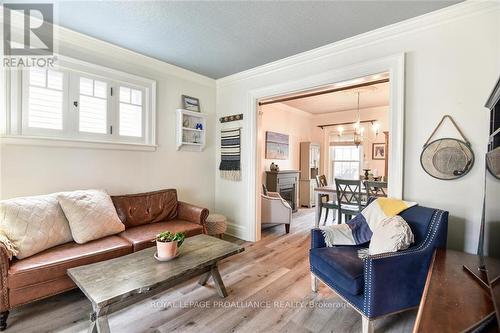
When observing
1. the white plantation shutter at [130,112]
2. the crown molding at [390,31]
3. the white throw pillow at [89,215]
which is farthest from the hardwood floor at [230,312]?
the crown molding at [390,31]

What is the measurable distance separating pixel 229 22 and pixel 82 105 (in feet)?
6.17

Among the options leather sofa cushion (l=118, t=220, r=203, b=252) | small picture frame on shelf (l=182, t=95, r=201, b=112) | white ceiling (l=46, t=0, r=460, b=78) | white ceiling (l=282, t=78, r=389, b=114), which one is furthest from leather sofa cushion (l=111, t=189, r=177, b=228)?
white ceiling (l=282, t=78, r=389, b=114)

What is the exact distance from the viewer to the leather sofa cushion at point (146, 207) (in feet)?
8.90

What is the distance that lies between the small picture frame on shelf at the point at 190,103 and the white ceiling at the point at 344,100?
8.34 feet

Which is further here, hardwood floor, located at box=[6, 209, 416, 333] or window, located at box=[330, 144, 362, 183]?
window, located at box=[330, 144, 362, 183]

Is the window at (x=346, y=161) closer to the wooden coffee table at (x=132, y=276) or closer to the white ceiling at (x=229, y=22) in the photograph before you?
the white ceiling at (x=229, y=22)

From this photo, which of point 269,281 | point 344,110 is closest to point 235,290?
point 269,281

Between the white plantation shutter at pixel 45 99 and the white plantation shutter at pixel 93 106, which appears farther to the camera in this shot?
the white plantation shutter at pixel 93 106

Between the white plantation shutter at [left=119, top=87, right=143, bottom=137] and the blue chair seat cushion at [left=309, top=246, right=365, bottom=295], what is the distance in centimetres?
264

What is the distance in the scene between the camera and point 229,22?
7.34 ft

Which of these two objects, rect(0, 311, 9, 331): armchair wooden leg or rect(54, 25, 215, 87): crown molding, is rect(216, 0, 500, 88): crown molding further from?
rect(0, 311, 9, 331): armchair wooden leg

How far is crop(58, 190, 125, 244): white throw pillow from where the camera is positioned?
7.06 feet

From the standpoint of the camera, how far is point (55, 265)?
1.78 m

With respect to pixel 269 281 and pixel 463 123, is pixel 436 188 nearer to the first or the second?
pixel 463 123
